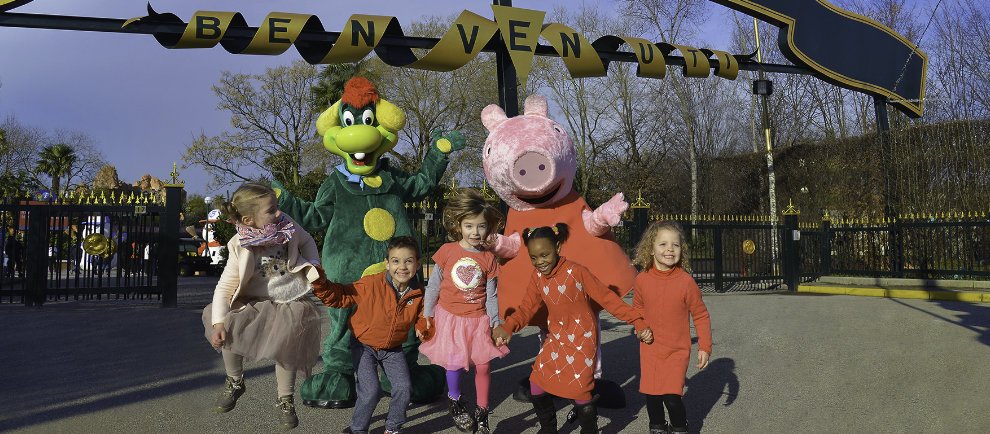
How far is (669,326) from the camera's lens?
13.7 feet

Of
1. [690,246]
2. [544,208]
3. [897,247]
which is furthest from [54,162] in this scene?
[544,208]

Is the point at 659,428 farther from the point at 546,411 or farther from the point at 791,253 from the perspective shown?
the point at 791,253

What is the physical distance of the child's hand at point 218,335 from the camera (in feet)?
12.7

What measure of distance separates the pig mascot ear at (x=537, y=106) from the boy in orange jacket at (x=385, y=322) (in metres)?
1.56

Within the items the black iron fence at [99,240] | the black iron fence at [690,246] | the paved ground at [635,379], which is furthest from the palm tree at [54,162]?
the paved ground at [635,379]

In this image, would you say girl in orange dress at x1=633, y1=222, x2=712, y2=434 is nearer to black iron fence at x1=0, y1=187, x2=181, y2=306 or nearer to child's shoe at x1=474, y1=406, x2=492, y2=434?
child's shoe at x1=474, y1=406, x2=492, y2=434

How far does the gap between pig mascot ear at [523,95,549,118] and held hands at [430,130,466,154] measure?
663 millimetres

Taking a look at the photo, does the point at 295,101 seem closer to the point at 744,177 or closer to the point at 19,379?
the point at 744,177

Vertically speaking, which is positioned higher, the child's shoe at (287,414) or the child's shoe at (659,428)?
the child's shoe at (287,414)

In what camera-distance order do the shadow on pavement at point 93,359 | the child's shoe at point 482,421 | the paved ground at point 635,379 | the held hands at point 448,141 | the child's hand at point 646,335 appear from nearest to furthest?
1. the child's hand at point 646,335
2. the child's shoe at point 482,421
3. the paved ground at point 635,379
4. the shadow on pavement at point 93,359
5. the held hands at point 448,141

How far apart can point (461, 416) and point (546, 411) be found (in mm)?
535

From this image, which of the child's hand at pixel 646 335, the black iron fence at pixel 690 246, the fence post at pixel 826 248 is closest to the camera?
the child's hand at pixel 646 335

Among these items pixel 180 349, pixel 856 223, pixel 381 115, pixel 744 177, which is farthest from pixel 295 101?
pixel 381 115

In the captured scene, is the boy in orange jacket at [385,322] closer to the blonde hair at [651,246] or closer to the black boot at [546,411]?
the black boot at [546,411]
